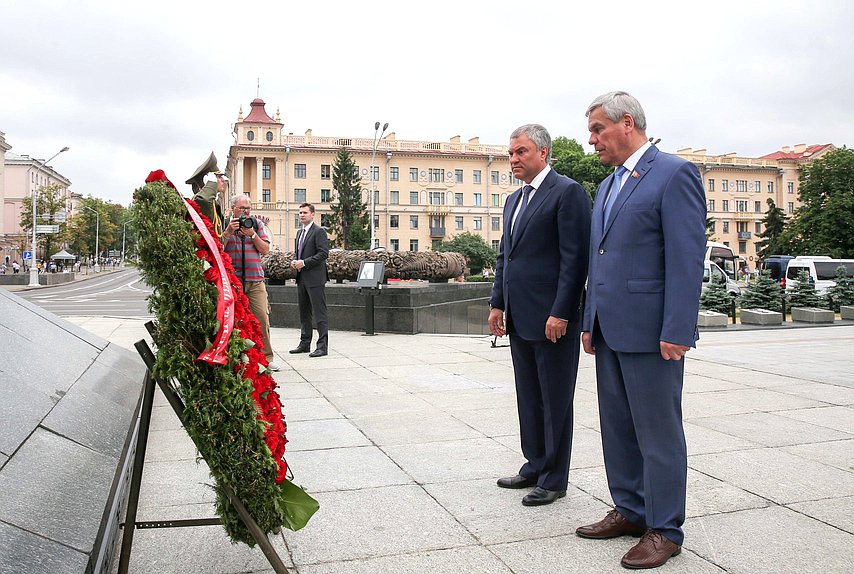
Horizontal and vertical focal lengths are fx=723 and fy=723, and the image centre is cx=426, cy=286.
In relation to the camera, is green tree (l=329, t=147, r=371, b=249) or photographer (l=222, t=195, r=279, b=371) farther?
green tree (l=329, t=147, r=371, b=249)

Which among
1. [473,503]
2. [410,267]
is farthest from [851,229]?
[473,503]

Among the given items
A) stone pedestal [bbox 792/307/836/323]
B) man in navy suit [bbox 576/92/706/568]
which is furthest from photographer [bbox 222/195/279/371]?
stone pedestal [bbox 792/307/836/323]

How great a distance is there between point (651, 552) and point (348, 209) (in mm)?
83222

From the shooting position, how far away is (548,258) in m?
3.92

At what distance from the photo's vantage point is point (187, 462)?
4.54m

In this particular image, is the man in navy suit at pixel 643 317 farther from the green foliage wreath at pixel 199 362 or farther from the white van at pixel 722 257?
the white van at pixel 722 257

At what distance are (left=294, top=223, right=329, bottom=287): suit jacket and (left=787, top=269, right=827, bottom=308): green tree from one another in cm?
1706

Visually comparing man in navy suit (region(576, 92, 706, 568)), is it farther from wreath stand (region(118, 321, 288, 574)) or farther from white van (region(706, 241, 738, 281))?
white van (region(706, 241, 738, 281))

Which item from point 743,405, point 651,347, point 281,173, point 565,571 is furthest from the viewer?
point 281,173

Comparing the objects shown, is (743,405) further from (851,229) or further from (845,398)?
(851,229)

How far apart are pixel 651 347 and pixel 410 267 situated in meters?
16.5

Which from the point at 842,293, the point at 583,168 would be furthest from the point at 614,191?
the point at 583,168

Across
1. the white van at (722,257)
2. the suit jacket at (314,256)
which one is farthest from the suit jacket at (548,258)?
the white van at (722,257)

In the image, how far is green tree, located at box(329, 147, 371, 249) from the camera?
273ft
